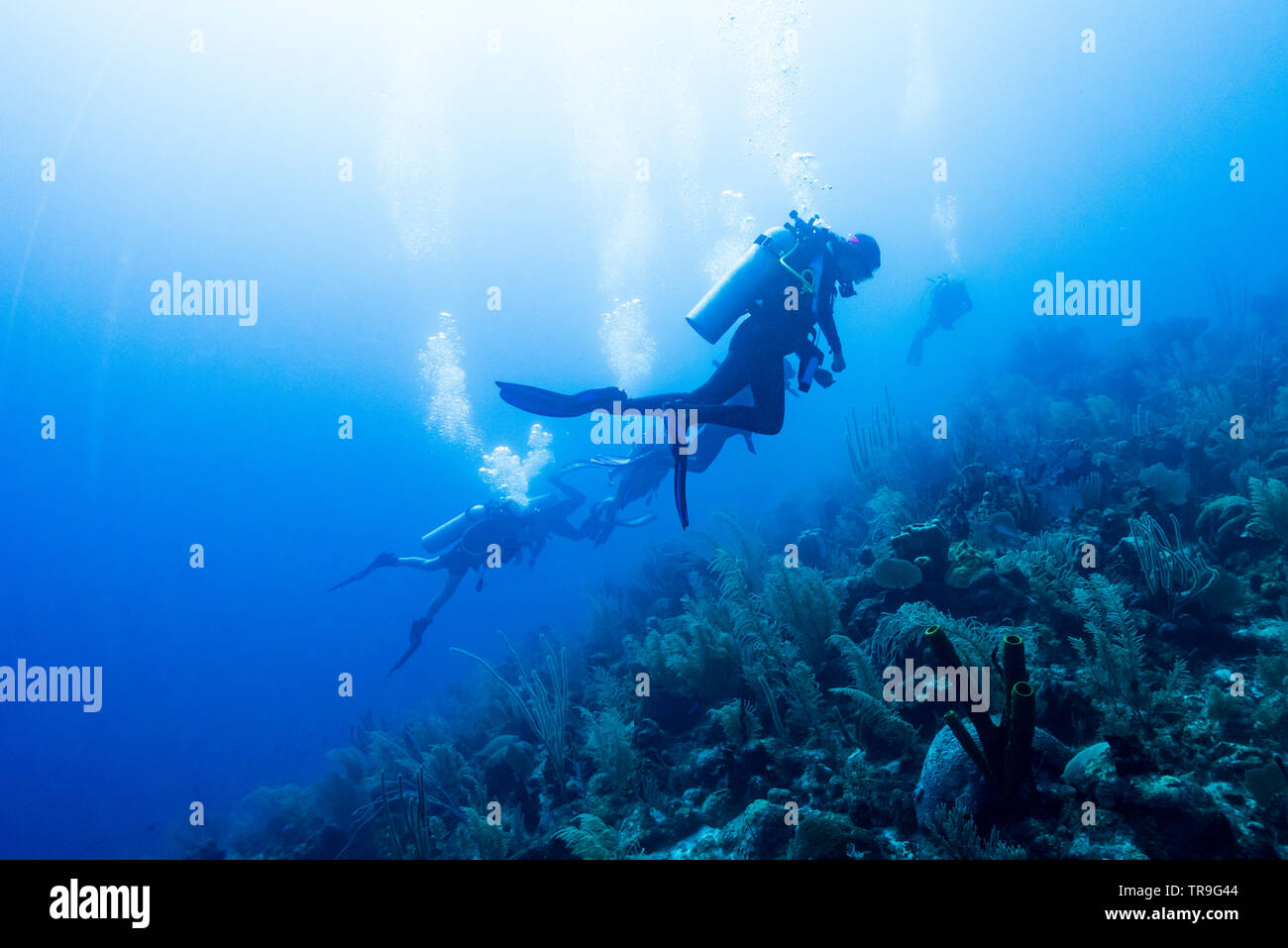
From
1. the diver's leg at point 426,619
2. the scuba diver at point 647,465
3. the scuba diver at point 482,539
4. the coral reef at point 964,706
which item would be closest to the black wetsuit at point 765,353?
the coral reef at point 964,706

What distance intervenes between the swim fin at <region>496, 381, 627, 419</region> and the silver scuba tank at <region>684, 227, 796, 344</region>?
1.43 m

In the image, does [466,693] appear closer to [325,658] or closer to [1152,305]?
[1152,305]

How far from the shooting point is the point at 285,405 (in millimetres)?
99750

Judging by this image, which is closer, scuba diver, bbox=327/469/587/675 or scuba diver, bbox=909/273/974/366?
scuba diver, bbox=327/469/587/675

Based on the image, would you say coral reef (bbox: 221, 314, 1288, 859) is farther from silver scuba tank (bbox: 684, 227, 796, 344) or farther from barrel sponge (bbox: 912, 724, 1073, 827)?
silver scuba tank (bbox: 684, 227, 796, 344)

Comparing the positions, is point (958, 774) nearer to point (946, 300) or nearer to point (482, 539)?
point (482, 539)

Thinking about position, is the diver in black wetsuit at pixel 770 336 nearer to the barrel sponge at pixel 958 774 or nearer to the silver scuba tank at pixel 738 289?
the silver scuba tank at pixel 738 289

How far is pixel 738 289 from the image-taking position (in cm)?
624

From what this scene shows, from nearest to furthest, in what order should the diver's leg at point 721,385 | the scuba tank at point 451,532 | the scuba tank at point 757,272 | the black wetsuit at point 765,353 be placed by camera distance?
the black wetsuit at point 765,353 < the diver's leg at point 721,385 < the scuba tank at point 757,272 < the scuba tank at point 451,532

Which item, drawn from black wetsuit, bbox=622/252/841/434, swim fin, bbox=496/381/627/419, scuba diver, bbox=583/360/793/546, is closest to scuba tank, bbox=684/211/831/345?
black wetsuit, bbox=622/252/841/434

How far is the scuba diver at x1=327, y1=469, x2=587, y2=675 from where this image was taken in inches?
519

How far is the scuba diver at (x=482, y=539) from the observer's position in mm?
13172

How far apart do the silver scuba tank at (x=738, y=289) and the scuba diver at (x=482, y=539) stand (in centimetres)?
836
